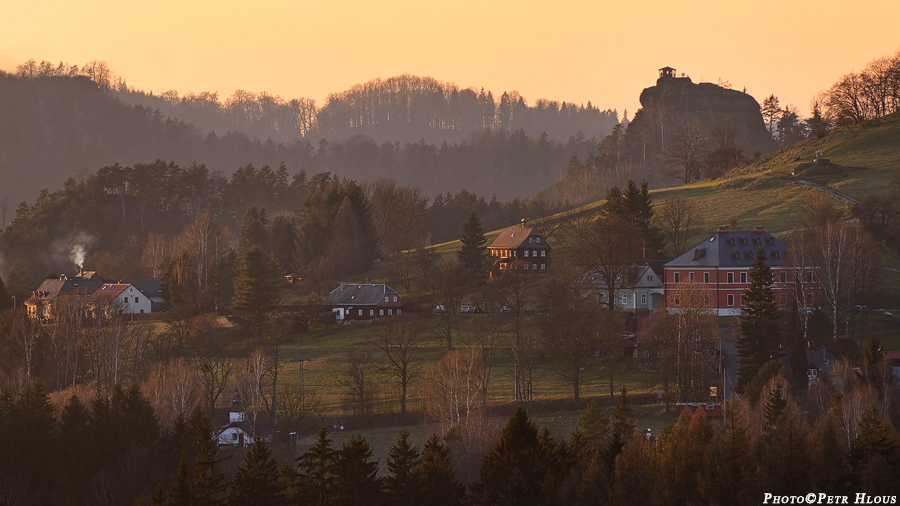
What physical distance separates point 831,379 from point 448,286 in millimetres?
27369

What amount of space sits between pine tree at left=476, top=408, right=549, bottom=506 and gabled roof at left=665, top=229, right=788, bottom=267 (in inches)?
1429

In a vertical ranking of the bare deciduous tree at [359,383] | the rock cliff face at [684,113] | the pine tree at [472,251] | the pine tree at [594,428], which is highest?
the rock cliff face at [684,113]

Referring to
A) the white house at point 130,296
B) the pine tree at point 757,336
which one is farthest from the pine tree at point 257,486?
the white house at point 130,296

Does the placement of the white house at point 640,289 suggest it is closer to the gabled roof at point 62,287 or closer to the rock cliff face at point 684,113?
the gabled roof at point 62,287

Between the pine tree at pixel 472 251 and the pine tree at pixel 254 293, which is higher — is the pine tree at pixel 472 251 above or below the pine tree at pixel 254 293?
above

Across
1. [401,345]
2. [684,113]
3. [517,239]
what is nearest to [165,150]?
[684,113]

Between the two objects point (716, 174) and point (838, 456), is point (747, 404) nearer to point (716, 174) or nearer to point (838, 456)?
point (838, 456)

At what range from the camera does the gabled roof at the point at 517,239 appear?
8019 centimetres

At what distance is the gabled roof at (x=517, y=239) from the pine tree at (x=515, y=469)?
49.9 meters

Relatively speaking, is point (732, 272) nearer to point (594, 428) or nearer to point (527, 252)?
point (527, 252)

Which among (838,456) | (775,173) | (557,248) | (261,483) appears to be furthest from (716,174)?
(261,483)

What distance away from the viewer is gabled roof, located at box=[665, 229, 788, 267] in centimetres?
6269

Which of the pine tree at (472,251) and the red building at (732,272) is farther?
the pine tree at (472,251)

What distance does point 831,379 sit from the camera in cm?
4338
